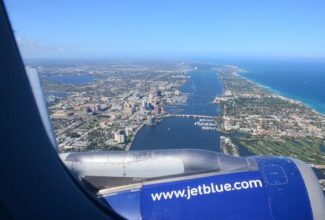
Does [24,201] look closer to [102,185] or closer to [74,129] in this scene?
[102,185]

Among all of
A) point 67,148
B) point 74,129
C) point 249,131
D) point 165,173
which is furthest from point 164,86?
point 165,173

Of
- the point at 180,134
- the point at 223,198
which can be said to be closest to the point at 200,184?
the point at 223,198

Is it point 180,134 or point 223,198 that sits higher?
point 223,198

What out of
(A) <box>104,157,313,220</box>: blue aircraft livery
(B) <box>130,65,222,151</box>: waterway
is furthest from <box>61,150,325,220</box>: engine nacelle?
(B) <box>130,65,222,151</box>: waterway

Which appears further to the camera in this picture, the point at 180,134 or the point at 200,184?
the point at 180,134

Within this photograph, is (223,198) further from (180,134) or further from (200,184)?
(180,134)

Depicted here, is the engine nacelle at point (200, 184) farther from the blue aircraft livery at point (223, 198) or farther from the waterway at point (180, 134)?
the waterway at point (180, 134)

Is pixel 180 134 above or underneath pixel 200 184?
underneath

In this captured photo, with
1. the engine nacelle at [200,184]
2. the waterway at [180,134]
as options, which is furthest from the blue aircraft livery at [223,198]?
the waterway at [180,134]
